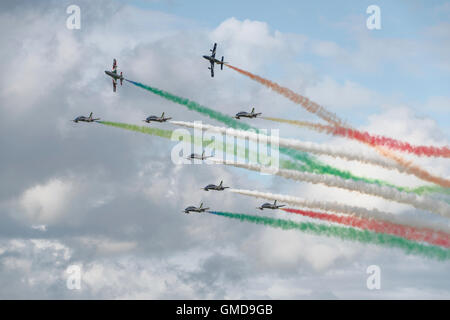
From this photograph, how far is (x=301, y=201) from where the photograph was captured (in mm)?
124438

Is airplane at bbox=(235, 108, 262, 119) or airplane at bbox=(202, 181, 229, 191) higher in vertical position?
airplane at bbox=(235, 108, 262, 119)

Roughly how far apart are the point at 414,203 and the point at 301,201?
19841 mm

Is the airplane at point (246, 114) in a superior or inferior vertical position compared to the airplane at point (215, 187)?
superior
